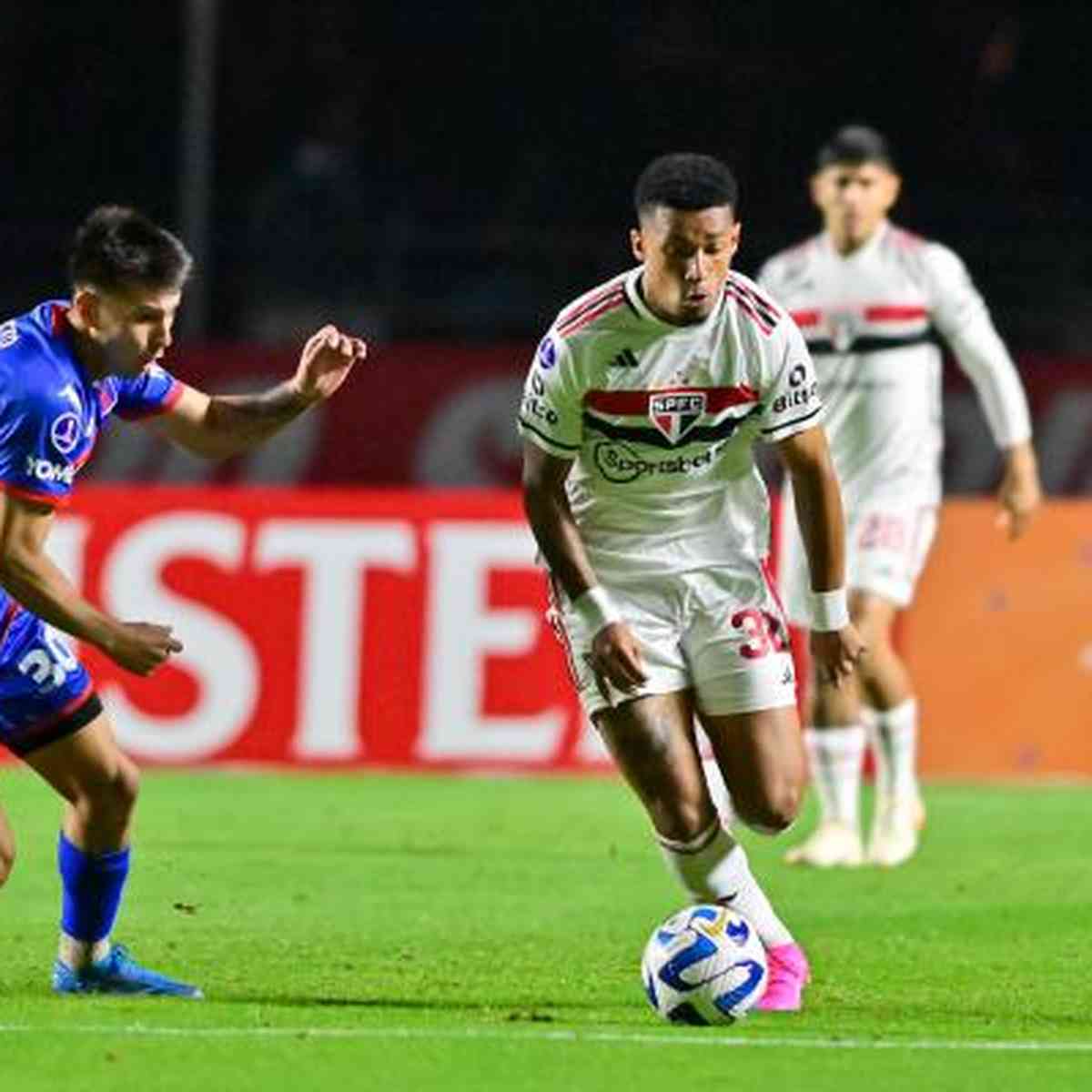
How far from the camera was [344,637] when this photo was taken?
50.7 feet

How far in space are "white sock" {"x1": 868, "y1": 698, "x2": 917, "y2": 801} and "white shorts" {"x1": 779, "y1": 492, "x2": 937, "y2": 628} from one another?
398 millimetres

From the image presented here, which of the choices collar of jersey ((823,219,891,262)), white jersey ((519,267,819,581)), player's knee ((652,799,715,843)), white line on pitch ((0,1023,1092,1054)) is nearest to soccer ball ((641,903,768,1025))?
white line on pitch ((0,1023,1092,1054))

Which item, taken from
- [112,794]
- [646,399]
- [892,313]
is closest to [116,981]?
[112,794]

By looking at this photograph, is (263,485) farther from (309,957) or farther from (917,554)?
(309,957)

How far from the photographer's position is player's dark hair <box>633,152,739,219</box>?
27.0 ft

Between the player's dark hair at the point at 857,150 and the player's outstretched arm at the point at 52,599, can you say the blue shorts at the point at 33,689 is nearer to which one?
the player's outstretched arm at the point at 52,599

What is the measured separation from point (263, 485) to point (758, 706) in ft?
32.7

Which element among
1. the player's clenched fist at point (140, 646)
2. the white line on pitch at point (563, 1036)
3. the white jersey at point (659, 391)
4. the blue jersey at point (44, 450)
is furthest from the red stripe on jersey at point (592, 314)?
the white line on pitch at point (563, 1036)

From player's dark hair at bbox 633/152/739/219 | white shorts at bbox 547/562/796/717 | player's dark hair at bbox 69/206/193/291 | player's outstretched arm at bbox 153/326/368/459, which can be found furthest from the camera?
white shorts at bbox 547/562/796/717

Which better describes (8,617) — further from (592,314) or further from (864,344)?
(864,344)

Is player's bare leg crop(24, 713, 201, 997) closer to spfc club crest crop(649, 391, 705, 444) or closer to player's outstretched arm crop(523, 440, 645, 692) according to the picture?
player's outstretched arm crop(523, 440, 645, 692)

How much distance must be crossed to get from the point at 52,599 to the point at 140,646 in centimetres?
34

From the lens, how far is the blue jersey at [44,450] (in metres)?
7.98

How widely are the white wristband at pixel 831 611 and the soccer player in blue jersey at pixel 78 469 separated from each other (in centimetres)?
125
